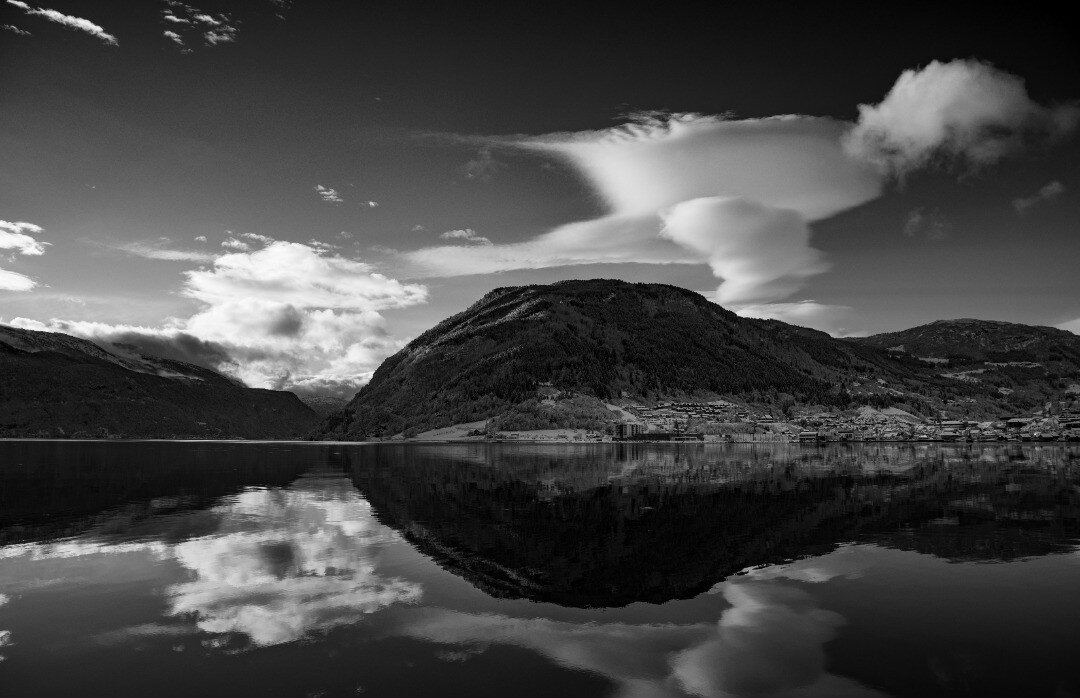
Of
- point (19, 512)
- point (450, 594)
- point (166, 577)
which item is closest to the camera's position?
point (450, 594)

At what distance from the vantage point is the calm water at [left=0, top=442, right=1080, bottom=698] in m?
17.7

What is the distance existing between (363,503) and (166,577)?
92.1ft

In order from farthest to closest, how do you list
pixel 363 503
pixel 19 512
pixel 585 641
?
pixel 363 503 → pixel 19 512 → pixel 585 641

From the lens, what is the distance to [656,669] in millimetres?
18297

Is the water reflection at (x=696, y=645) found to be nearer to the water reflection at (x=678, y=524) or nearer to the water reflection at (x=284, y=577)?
the water reflection at (x=678, y=524)

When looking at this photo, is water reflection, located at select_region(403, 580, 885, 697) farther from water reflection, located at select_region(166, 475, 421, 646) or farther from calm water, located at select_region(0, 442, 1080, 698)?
water reflection, located at select_region(166, 475, 421, 646)

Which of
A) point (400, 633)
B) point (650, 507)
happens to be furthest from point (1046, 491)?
point (400, 633)

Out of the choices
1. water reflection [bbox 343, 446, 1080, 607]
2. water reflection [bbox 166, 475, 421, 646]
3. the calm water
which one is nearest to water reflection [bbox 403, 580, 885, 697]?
the calm water

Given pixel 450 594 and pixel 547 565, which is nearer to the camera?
pixel 450 594

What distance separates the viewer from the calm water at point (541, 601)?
1767 cm

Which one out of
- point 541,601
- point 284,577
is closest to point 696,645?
point 541,601

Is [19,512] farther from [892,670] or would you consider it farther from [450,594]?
[892,670]

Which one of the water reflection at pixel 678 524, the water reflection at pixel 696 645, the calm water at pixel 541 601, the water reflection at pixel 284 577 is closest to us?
the water reflection at pixel 696 645

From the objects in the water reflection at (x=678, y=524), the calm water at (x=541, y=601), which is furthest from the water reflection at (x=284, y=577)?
the water reflection at (x=678, y=524)
